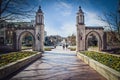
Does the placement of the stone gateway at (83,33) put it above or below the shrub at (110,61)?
above

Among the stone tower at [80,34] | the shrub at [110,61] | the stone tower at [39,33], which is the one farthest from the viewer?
the stone tower at [39,33]

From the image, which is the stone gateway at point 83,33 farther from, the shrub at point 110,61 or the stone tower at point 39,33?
the shrub at point 110,61

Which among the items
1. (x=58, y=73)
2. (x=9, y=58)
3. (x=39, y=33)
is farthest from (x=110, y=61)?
(x=39, y=33)

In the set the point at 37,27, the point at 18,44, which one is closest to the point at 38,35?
the point at 37,27

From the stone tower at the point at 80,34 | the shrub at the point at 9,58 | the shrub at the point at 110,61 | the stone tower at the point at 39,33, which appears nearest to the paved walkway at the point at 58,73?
the shrub at the point at 110,61

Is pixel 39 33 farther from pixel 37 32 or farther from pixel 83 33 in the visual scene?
pixel 83 33

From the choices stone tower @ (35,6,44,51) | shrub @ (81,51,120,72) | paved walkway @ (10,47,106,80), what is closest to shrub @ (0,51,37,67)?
paved walkway @ (10,47,106,80)

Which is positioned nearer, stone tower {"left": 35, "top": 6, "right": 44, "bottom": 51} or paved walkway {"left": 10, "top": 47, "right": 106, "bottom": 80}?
paved walkway {"left": 10, "top": 47, "right": 106, "bottom": 80}

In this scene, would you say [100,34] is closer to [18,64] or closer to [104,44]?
[104,44]

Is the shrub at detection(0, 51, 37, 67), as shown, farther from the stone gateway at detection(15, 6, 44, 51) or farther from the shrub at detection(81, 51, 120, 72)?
the stone gateway at detection(15, 6, 44, 51)

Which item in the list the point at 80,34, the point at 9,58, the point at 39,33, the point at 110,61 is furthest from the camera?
the point at 39,33

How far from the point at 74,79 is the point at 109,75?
5.81ft

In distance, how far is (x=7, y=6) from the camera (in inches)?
492

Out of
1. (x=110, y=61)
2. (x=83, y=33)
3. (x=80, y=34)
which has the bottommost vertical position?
(x=110, y=61)
